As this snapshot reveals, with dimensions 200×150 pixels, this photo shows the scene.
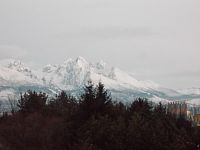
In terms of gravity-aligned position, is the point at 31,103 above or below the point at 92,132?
above

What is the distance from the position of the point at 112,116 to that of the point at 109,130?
19.9ft

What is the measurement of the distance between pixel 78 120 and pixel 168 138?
27.3ft

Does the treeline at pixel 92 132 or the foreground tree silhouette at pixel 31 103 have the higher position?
the foreground tree silhouette at pixel 31 103

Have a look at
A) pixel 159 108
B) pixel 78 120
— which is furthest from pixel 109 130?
pixel 159 108

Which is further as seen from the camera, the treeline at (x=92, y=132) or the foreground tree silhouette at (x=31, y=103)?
the foreground tree silhouette at (x=31, y=103)

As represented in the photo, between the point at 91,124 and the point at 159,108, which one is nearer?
the point at 91,124

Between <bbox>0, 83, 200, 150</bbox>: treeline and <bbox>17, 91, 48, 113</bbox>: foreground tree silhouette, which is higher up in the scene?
<bbox>17, 91, 48, 113</bbox>: foreground tree silhouette

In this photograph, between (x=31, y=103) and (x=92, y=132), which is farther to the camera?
(x=31, y=103)

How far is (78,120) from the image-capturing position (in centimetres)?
4128

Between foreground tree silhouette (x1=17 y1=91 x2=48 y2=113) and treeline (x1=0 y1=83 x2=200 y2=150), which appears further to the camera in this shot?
foreground tree silhouette (x1=17 y1=91 x2=48 y2=113)

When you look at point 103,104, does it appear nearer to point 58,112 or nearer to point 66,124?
point 66,124

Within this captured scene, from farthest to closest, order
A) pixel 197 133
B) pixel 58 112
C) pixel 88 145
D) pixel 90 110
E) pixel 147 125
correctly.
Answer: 1. pixel 58 112
2. pixel 197 133
3. pixel 90 110
4. pixel 147 125
5. pixel 88 145

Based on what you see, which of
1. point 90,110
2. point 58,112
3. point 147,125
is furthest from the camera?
point 58,112

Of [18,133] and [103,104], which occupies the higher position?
[103,104]
